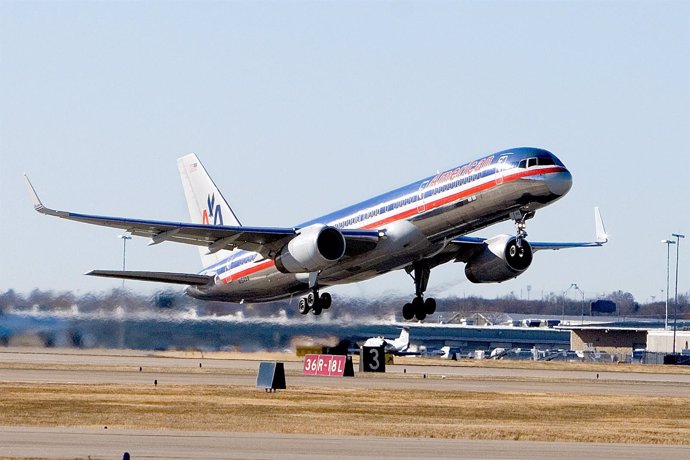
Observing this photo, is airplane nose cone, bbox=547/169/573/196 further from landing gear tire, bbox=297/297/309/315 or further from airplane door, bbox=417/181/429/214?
landing gear tire, bbox=297/297/309/315

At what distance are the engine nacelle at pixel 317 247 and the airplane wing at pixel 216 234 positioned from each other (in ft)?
1.63

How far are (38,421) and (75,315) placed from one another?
3439cm

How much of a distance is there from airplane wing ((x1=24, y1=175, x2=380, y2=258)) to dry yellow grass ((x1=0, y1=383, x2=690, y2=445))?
626 centimetres

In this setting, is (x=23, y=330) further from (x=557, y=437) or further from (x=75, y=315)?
(x=557, y=437)

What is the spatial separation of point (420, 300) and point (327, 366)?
6.16 metres

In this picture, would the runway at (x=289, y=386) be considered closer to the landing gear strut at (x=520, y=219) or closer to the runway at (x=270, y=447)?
the runway at (x=270, y=447)

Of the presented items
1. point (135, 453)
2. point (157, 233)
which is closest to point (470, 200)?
point (157, 233)

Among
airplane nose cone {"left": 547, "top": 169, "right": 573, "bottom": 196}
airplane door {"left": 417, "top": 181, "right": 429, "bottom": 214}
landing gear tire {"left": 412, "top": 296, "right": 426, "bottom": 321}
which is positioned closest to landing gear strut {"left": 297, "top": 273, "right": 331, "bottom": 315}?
landing gear tire {"left": 412, "top": 296, "right": 426, "bottom": 321}

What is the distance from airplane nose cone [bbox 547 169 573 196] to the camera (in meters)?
45.6

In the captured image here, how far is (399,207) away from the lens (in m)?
50.7

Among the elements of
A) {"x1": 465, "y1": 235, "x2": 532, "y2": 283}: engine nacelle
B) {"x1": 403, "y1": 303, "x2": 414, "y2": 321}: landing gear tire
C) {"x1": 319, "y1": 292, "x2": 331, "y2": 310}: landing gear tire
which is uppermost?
{"x1": 465, "y1": 235, "x2": 532, "y2": 283}: engine nacelle

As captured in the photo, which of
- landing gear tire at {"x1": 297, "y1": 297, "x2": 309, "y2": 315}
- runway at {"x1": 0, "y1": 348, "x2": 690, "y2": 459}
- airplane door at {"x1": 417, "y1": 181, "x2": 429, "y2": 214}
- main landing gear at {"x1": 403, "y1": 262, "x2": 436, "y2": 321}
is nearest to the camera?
runway at {"x1": 0, "y1": 348, "x2": 690, "y2": 459}

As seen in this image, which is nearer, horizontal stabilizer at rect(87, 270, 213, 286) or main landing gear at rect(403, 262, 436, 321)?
main landing gear at rect(403, 262, 436, 321)

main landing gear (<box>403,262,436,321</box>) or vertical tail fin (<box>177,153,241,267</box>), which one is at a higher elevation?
vertical tail fin (<box>177,153,241,267</box>)
